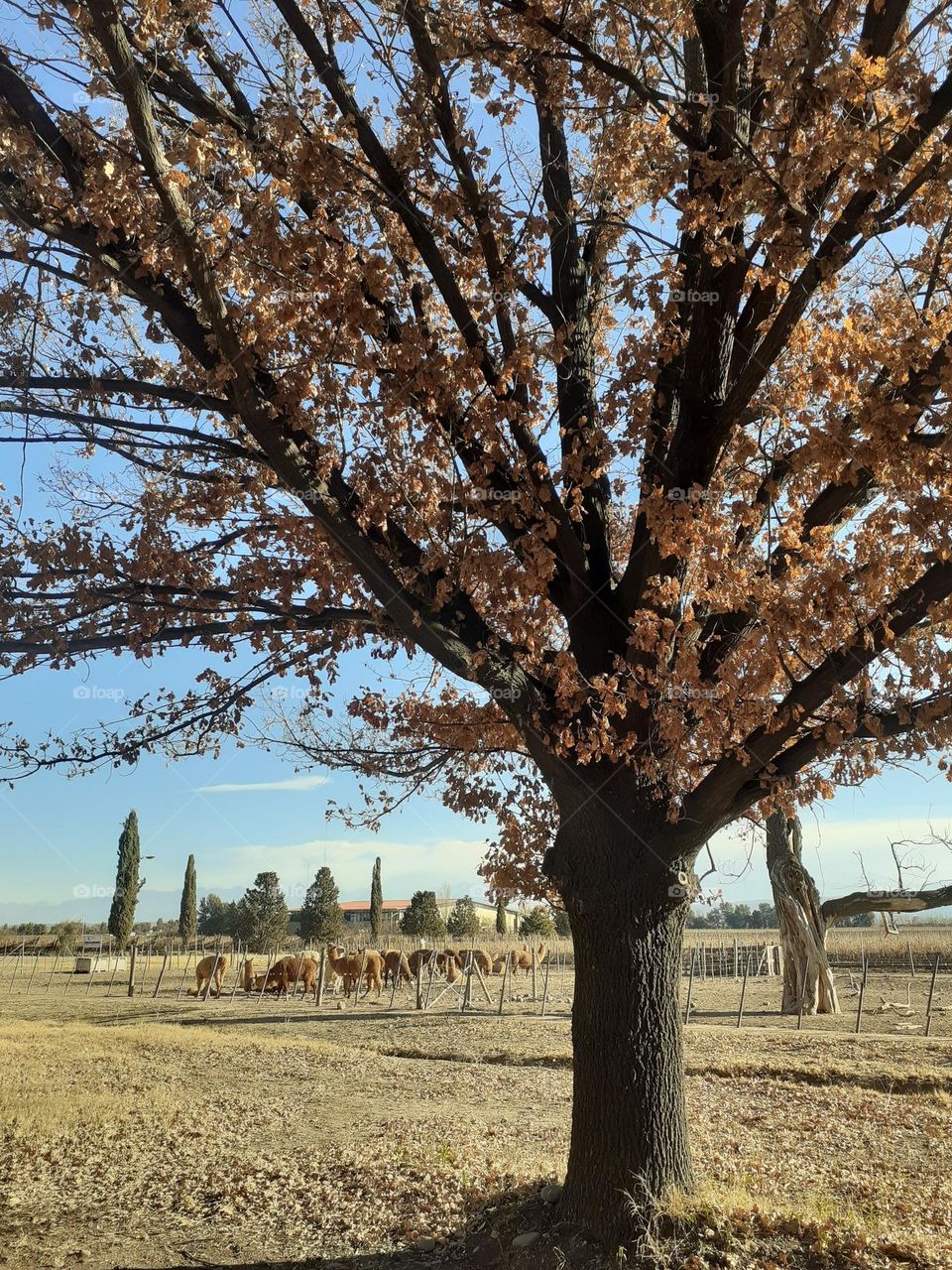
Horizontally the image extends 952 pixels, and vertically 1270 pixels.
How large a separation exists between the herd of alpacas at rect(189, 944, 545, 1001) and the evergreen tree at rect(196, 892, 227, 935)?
37.5 m

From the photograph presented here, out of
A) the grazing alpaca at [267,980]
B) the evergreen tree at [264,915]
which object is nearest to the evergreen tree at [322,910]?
the evergreen tree at [264,915]

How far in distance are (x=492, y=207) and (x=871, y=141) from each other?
96.8 inches

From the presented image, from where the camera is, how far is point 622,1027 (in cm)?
575

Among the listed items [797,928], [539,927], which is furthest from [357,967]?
[539,927]

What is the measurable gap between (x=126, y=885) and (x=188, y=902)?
5.37 meters

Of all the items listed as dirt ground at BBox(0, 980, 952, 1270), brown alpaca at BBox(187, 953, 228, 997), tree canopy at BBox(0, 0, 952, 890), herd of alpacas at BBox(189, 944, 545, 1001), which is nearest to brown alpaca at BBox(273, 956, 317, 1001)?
herd of alpacas at BBox(189, 944, 545, 1001)

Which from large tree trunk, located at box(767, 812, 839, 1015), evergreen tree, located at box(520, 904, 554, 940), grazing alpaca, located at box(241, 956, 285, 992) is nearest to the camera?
large tree trunk, located at box(767, 812, 839, 1015)

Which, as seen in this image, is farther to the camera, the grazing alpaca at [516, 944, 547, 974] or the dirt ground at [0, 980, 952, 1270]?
the grazing alpaca at [516, 944, 547, 974]

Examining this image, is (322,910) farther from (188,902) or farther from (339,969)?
(339,969)

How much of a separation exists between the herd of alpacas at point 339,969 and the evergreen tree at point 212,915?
3753 cm

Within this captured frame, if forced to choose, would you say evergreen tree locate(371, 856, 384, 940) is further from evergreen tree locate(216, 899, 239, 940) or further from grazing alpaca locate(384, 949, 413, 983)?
grazing alpaca locate(384, 949, 413, 983)

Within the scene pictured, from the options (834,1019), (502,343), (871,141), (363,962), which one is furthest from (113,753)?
(363,962)

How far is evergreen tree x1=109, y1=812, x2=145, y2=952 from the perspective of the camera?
3934cm

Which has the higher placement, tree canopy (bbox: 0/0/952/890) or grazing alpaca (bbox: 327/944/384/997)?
tree canopy (bbox: 0/0/952/890)
